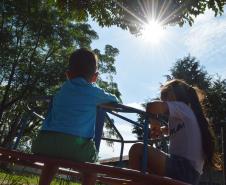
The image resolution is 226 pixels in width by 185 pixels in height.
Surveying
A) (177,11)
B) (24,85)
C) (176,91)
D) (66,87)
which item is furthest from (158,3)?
(24,85)

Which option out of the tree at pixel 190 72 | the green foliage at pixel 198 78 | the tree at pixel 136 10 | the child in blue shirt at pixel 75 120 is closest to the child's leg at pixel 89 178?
the child in blue shirt at pixel 75 120

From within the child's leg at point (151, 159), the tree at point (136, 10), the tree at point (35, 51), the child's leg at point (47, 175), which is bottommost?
the child's leg at point (47, 175)

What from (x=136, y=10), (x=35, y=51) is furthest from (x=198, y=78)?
(x=136, y=10)

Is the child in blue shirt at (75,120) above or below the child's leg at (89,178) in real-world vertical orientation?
above

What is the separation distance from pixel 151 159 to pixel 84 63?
2.87ft

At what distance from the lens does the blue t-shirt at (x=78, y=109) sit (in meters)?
2.86

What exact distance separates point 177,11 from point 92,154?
340cm

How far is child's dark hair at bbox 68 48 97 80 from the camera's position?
3.01 metres

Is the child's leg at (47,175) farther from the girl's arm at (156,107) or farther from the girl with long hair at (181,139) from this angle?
the girl's arm at (156,107)

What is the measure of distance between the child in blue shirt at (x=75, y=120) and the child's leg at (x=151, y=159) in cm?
28

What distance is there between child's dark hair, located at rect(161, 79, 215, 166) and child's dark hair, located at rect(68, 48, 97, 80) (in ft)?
2.17

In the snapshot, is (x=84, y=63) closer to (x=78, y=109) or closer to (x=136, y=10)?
(x=78, y=109)

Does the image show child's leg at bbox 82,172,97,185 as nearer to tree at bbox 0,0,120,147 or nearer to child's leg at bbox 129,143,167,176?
child's leg at bbox 129,143,167,176

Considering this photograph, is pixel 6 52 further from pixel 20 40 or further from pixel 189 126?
pixel 189 126
